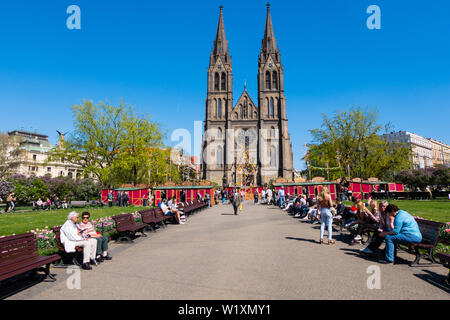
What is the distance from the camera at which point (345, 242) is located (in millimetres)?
8375

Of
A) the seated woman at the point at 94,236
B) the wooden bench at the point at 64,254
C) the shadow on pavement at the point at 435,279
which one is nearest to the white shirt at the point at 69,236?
the wooden bench at the point at 64,254

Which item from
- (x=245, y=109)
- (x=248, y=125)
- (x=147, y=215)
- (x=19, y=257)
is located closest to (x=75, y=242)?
(x=19, y=257)

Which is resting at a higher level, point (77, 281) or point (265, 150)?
point (265, 150)

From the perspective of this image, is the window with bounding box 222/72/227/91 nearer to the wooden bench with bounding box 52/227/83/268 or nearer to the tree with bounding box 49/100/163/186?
the tree with bounding box 49/100/163/186

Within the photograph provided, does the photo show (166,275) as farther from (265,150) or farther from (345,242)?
(265,150)

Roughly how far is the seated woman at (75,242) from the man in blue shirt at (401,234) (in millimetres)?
6109

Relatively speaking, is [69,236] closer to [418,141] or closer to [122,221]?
[122,221]

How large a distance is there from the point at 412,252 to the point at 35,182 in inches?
1159

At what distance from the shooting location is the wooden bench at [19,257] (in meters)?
4.27

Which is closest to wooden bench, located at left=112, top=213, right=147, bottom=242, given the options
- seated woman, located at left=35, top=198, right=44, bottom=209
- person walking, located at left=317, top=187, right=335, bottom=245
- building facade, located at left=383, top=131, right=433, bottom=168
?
person walking, located at left=317, top=187, right=335, bottom=245

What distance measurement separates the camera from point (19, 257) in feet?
15.5

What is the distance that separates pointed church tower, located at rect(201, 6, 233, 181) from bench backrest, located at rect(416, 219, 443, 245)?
5149 centimetres

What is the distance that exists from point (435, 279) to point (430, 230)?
5.26 ft
